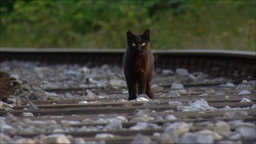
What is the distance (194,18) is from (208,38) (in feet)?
8.20

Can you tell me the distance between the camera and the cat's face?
7328mm

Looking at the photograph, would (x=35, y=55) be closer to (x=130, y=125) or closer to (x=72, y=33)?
(x=72, y=33)

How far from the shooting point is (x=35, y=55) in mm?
15992

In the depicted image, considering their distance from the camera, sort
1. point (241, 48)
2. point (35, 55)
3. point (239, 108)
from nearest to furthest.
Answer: point (239, 108), point (241, 48), point (35, 55)

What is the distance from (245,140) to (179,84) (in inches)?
191

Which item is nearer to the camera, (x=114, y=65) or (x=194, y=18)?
(x=114, y=65)

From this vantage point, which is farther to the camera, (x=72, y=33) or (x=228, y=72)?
(x=72, y=33)

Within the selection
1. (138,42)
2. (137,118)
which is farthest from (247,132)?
(138,42)

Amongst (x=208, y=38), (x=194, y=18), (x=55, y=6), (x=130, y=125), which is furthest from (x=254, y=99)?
(x=55, y=6)

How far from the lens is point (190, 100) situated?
21.5ft

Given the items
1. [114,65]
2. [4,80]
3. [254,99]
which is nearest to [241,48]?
[114,65]

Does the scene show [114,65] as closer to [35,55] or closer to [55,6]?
[35,55]

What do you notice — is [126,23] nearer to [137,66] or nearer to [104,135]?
[137,66]

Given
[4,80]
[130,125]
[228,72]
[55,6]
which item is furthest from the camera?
[55,6]
